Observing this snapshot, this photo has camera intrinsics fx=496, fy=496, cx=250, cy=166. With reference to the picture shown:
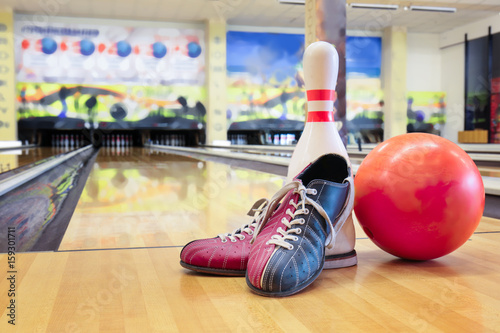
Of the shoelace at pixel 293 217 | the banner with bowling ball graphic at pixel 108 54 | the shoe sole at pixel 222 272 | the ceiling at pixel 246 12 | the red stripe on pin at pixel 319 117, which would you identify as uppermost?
the ceiling at pixel 246 12

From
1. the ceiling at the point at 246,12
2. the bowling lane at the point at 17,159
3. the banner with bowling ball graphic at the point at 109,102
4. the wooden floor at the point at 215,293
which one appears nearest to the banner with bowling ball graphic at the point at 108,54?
the banner with bowling ball graphic at the point at 109,102

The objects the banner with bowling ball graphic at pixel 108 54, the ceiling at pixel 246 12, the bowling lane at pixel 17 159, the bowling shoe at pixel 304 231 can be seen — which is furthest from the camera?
the banner with bowling ball graphic at pixel 108 54

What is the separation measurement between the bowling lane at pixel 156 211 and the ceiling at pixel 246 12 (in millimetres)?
6062

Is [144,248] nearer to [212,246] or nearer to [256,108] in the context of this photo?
[212,246]

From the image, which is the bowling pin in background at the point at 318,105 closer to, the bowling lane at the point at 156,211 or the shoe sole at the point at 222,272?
the shoe sole at the point at 222,272

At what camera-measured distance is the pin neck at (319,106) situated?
88 cm

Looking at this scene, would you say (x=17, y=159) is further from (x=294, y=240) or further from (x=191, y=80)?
(x=191, y=80)

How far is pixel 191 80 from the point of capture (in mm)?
9125

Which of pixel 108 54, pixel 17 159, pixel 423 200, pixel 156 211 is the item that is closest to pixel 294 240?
pixel 423 200

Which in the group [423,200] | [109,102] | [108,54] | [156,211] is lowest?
[156,211]

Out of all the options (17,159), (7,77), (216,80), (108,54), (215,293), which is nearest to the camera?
(215,293)

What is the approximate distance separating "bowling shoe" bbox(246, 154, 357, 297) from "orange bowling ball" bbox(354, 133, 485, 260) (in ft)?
0.22

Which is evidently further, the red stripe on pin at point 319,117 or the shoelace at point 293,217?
the red stripe on pin at point 319,117

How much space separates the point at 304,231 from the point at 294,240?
3 cm
